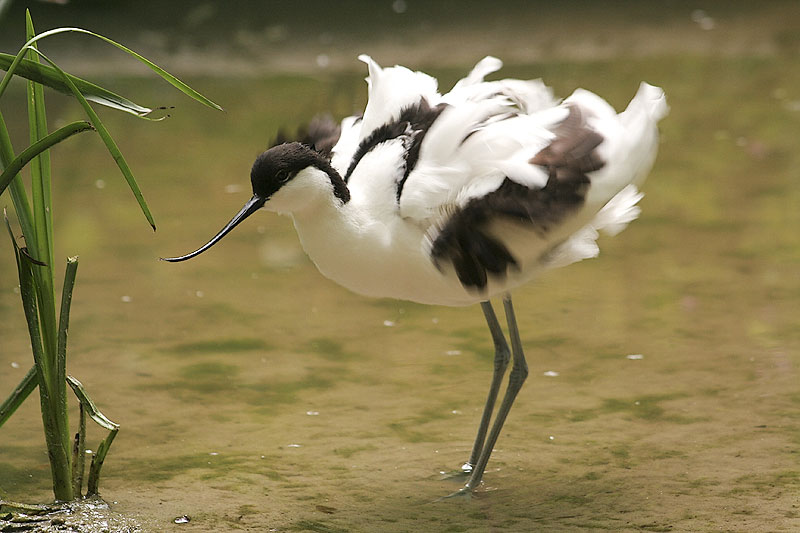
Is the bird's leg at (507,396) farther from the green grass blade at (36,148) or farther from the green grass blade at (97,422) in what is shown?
the green grass blade at (36,148)

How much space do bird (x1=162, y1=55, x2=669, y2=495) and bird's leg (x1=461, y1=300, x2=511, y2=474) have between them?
263mm

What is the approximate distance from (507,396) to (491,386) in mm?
51

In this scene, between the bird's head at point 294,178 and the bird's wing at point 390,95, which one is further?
the bird's wing at point 390,95

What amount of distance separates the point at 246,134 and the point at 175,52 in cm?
165

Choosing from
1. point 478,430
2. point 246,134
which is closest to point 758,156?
point 246,134

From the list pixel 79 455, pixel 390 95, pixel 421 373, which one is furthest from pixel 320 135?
pixel 79 455

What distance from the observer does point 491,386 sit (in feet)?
10.3

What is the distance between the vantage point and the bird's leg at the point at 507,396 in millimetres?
3000

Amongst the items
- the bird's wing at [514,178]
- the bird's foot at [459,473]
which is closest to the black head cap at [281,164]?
the bird's wing at [514,178]

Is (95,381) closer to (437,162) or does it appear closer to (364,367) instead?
(364,367)

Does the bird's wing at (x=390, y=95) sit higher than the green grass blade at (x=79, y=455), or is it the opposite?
the bird's wing at (x=390, y=95)

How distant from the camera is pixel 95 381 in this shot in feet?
11.9

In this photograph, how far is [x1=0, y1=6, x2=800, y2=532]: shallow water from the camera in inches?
115

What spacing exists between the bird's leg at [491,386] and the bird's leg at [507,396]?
0.08 ft
